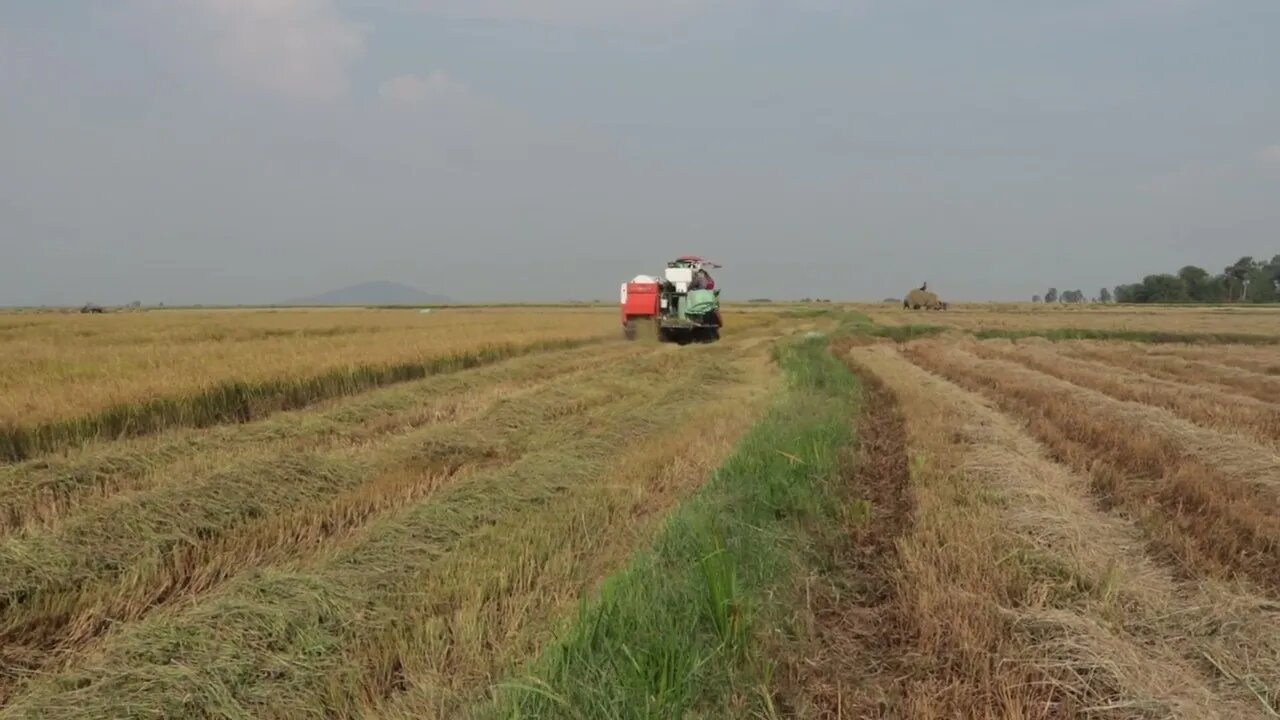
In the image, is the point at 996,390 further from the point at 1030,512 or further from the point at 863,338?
the point at 863,338

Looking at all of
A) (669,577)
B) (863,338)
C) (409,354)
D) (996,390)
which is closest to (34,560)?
(669,577)

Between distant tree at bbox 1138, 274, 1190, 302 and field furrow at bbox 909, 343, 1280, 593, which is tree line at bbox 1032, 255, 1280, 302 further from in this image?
field furrow at bbox 909, 343, 1280, 593

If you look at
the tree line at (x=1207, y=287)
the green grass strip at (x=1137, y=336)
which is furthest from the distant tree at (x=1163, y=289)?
the green grass strip at (x=1137, y=336)

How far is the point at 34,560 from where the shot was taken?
14.4ft

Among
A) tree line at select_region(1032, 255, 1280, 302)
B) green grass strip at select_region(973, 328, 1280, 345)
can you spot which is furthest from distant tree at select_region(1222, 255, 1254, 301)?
green grass strip at select_region(973, 328, 1280, 345)

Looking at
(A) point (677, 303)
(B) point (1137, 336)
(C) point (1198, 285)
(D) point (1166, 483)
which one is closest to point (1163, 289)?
(C) point (1198, 285)

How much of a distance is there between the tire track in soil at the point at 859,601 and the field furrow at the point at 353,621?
1419 mm

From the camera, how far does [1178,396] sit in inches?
418

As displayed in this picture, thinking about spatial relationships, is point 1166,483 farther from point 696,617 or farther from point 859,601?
point 696,617

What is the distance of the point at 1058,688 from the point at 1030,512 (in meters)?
2.22

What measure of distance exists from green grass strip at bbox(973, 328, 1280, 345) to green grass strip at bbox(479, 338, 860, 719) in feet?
77.9

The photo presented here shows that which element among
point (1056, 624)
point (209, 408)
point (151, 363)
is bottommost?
point (1056, 624)

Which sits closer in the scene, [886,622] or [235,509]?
[886,622]

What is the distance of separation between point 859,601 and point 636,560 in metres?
1.31
